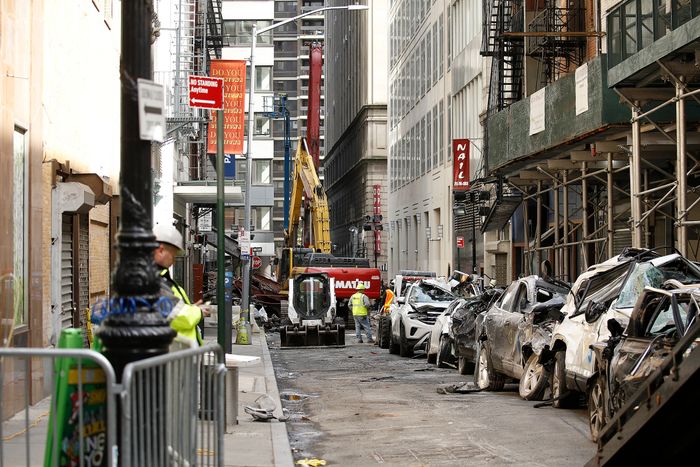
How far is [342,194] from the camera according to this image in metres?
104

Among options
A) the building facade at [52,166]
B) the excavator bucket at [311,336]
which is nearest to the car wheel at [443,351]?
the building facade at [52,166]

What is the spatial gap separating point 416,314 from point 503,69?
10968 mm

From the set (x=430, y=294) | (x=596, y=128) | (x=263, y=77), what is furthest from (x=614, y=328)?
(x=263, y=77)

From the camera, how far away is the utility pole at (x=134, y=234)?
5.98 metres

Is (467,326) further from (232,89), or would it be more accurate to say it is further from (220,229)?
(232,89)

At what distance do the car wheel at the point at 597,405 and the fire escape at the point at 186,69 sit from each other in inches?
828

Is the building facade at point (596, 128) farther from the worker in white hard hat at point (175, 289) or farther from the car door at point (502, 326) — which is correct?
the worker in white hard hat at point (175, 289)

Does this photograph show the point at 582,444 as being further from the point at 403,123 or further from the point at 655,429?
the point at 403,123

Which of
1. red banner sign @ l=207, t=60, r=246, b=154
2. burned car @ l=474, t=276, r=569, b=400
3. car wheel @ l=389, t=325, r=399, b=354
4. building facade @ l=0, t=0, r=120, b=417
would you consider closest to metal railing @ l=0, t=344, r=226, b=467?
building facade @ l=0, t=0, r=120, b=417

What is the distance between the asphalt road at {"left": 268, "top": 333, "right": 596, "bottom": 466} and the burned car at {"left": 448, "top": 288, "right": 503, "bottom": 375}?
1.81 feet

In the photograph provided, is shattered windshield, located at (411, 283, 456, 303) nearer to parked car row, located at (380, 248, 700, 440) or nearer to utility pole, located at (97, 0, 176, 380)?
parked car row, located at (380, 248, 700, 440)

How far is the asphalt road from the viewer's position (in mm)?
11586

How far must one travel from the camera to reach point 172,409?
6258mm

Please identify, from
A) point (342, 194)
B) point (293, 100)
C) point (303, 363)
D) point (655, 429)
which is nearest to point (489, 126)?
point (303, 363)
